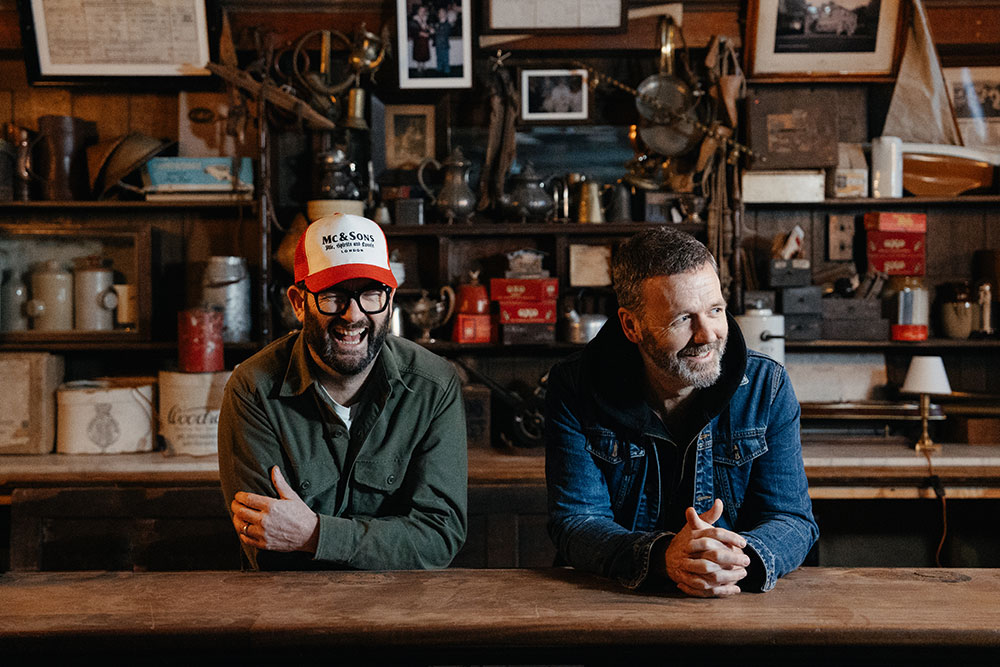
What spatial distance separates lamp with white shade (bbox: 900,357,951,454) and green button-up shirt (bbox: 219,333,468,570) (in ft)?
7.21

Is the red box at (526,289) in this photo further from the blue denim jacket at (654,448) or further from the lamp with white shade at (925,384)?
the blue denim jacket at (654,448)

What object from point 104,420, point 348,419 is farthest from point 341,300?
point 104,420

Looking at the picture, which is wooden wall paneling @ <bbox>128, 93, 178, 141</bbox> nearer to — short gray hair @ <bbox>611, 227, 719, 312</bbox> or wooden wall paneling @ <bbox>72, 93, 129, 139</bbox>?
wooden wall paneling @ <bbox>72, 93, 129, 139</bbox>

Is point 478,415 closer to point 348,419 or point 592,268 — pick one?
point 592,268

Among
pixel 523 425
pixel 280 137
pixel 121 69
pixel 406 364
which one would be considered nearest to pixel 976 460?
pixel 523 425

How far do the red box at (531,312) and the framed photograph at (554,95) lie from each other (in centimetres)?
85

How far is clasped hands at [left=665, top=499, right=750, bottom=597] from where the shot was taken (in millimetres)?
1539

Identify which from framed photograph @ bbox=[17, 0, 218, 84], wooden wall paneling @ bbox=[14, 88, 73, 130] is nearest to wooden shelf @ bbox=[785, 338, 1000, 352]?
framed photograph @ bbox=[17, 0, 218, 84]

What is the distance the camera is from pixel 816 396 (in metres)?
3.88

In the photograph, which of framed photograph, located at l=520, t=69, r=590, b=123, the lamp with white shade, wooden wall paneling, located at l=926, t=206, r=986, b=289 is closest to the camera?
the lamp with white shade

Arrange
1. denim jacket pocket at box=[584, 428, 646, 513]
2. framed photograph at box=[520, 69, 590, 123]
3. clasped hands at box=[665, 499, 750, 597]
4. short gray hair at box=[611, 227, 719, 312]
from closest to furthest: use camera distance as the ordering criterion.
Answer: clasped hands at box=[665, 499, 750, 597] → short gray hair at box=[611, 227, 719, 312] → denim jacket pocket at box=[584, 428, 646, 513] → framed photograph at box=[520, 69, 590, 123]

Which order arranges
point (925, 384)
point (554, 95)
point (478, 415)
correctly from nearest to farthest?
point (925, 384)
point (478, 415)
point (554, 95)

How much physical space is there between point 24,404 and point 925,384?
3.71 metres

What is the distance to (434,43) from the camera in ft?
12.1
